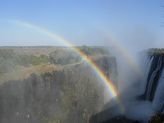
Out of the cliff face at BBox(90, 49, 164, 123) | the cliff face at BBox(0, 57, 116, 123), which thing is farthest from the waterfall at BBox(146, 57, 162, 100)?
the cliff face at BBox(0, 57, 116, 123)

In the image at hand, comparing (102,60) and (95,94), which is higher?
(102,60)

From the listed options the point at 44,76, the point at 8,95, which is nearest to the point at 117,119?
the point at 44,76

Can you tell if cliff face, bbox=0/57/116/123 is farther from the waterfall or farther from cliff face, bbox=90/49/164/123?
the waterfall

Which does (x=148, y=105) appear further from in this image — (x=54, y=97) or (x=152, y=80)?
(x=54, y=97)

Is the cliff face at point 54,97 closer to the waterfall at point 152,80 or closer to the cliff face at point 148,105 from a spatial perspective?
the cliff face at point 148,105

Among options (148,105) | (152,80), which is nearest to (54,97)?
(148,105)

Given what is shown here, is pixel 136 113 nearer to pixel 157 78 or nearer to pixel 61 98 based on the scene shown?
pixel 157 78

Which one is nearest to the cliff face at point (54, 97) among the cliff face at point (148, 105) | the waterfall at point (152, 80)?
the cliff face at point (148, 105)

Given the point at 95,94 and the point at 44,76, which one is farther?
the point at 95,94
